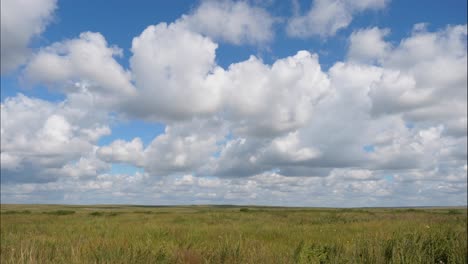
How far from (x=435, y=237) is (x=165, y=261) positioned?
6.19 metres

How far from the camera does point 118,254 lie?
6422 mm

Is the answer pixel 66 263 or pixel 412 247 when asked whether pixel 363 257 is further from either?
pixel 66 263

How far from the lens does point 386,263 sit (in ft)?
22.3

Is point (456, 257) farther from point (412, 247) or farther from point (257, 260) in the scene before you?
point (257, 260)

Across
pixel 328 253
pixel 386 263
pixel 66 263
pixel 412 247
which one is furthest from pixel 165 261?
pixel 412 247

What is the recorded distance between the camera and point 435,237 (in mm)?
9047

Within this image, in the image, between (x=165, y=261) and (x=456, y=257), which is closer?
(x=165, y=261)

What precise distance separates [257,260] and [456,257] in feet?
11.9

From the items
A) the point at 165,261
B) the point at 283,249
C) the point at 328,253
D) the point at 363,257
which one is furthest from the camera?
the point at 283,249

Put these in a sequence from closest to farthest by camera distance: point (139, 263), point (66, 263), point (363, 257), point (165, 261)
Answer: point (66, 263)
point (139, 263)
point (165, 261)
point (363, 257)

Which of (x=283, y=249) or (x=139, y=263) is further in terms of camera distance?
(x=283, y=249)

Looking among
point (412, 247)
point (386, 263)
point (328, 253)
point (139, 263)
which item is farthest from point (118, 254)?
point (412, 247)

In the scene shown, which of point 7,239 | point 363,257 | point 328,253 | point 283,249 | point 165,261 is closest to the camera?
point 165,261

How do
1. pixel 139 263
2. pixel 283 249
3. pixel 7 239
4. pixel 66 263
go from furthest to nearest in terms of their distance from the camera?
1. pixel 7 239
2. pixel 283 249
3. pixel 139 263
4. pixel 66 263
